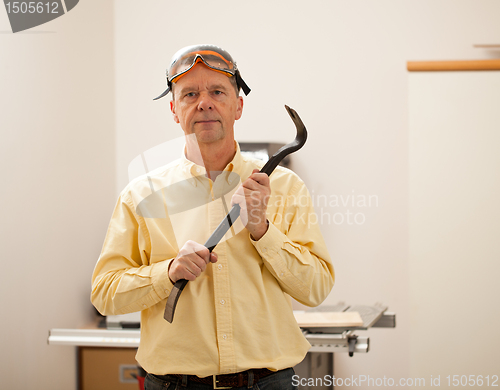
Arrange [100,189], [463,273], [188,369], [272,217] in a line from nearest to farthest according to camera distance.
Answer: [188,369] → [272,217] → [463,273] → [100,189]

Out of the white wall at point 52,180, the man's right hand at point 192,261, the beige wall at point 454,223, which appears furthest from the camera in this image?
the beige wall at point 454,223

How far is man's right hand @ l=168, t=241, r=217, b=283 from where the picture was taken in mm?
856

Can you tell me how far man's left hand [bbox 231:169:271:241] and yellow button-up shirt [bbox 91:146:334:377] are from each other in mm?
24

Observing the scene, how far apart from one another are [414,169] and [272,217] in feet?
4.69

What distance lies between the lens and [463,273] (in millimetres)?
2152

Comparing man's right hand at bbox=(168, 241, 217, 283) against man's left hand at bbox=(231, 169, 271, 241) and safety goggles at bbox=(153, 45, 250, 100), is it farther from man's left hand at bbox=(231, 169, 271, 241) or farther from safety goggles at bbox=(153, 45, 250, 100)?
safety goggles at bbox=(153, 45, 250, 100)

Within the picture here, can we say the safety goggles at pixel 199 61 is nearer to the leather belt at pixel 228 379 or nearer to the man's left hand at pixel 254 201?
the man's left hand at pixel 254 201

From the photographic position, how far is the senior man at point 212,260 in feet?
2.98

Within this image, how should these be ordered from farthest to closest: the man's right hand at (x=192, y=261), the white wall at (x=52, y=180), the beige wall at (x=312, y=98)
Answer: the beige wall at (x=312, y=98), the white wall at (x=52, y=180), the man's right hand at (x=192, y=261)

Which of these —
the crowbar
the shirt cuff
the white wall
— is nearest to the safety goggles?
the crowbar

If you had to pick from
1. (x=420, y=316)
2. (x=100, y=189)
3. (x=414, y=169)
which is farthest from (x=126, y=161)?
(x=420, y=316)

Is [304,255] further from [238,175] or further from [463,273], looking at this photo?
[463,273]

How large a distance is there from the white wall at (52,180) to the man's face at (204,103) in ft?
3.72

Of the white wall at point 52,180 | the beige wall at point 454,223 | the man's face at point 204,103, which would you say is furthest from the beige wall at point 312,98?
the man's face at point 204,103
